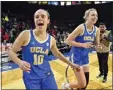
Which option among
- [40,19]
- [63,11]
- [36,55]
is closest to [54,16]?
[63,11]

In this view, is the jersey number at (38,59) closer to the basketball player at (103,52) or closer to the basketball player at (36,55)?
the basketball player at (36,55)

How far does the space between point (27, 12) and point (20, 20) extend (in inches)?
9.6

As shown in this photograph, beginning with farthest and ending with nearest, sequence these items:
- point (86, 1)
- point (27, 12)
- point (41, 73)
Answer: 1. point (27, 12)
2. point (86, 1)
3. point (41, 73)

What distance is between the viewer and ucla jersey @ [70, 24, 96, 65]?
3141 millimetres

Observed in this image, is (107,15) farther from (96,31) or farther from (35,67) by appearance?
(35,67)

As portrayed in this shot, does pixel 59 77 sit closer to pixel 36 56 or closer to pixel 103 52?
pixel 103 52

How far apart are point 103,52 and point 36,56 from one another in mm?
1938

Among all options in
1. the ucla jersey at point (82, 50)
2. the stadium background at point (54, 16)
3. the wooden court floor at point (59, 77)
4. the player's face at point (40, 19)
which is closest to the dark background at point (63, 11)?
the stadium background at point (54, 16)

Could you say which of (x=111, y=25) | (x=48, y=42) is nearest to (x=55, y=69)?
(x=111, y=25)

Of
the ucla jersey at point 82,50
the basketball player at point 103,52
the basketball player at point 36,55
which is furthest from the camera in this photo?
the basketball player at point 103,52

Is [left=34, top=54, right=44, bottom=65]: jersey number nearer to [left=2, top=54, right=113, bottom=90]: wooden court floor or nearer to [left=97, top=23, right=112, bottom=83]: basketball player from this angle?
[left=97, top=23, right=112, bottom=83]: basketball player

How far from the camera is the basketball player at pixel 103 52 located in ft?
12.4

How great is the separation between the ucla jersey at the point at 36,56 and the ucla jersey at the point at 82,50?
941mm

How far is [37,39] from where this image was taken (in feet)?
7.56
